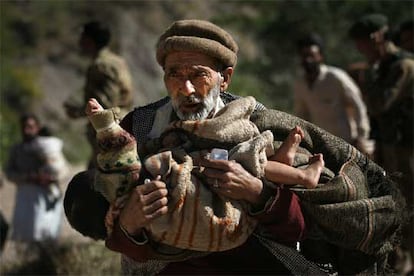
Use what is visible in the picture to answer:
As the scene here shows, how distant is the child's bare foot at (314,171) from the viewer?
3.52 metres

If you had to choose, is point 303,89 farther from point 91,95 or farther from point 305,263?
point 305,263

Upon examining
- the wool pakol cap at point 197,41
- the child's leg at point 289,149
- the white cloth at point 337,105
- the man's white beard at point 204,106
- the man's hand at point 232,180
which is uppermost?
the wool pakol cap at point 197,41

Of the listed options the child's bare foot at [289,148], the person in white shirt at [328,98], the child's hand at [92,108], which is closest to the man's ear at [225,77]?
the child's bare foot at [289,148]

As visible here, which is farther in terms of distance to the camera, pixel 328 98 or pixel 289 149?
pixel 328 98

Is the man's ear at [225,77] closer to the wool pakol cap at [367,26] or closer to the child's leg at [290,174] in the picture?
the child's leg at [290,174]

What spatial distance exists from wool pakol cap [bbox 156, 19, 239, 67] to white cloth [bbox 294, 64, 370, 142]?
4937mm

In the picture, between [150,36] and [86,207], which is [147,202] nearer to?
[86,207]

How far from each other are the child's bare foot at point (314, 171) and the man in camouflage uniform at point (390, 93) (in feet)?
14.0

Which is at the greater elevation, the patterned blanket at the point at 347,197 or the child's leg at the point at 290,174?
the child's leg at the point at 290,174

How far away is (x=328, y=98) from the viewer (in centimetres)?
883

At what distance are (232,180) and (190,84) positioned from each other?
0.40m

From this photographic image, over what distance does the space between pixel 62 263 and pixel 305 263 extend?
459cm

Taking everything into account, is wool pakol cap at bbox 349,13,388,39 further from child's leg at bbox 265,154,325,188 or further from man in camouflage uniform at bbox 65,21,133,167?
child's leg at bbox 265,154,325,188

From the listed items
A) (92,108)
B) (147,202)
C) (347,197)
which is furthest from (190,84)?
(347,197)
